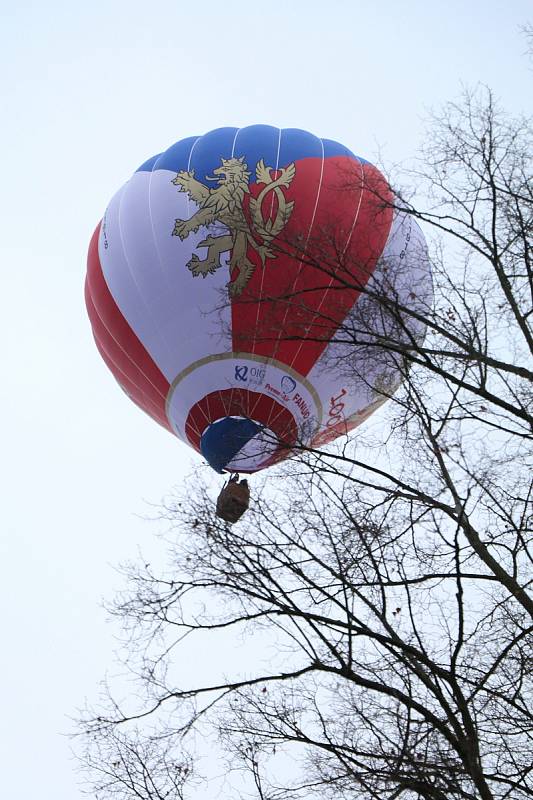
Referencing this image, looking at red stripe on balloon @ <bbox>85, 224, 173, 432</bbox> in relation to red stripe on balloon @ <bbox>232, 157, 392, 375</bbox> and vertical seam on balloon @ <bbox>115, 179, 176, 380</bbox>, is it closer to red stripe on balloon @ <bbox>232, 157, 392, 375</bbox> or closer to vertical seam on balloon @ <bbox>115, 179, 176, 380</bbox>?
vertical seam on balloon @ <bbox>115, 179, 176, 380</bbox>

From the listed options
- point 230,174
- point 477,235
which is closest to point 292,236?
point 477,235

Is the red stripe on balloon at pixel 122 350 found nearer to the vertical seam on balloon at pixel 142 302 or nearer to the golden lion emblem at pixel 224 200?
the vertical seam on balloon at pixel 142 302

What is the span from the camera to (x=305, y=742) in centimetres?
574

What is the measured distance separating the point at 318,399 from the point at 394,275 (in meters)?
5.98

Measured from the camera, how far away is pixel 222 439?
1224 centimetres

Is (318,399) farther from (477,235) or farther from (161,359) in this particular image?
(477,235)

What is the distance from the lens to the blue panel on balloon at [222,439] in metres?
11.6

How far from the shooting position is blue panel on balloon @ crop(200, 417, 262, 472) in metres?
11.6

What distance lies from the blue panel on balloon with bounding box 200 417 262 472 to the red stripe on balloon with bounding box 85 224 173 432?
3.74ft

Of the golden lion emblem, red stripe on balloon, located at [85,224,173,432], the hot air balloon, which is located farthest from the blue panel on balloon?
the golden lion emblem

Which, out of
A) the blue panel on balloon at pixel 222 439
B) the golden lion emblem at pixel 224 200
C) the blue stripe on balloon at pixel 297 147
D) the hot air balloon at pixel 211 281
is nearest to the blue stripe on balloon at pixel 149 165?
the hot air balloon at pixel 211 281

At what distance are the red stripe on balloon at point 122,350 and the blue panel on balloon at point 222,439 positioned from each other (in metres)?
1.14

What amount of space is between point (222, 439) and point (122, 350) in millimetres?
2631

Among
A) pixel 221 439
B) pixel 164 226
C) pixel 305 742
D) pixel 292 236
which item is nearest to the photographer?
pixel 305 742
